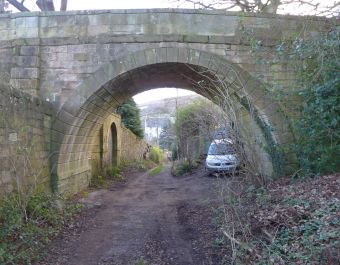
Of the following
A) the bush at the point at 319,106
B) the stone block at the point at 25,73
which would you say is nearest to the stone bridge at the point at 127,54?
the stone block at the point at 25,73

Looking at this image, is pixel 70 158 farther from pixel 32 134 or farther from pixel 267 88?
pixel 267 88

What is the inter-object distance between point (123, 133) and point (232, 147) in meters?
12.2

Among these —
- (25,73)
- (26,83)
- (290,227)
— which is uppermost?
(25,73)

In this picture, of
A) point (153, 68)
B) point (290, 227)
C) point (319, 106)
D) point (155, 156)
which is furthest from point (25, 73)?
point (155, 156)

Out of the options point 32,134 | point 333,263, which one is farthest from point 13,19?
point 333,263

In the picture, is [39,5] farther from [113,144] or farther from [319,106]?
[319,106]

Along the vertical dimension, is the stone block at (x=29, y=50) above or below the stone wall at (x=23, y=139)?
above

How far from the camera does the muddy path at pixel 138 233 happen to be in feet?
16.3

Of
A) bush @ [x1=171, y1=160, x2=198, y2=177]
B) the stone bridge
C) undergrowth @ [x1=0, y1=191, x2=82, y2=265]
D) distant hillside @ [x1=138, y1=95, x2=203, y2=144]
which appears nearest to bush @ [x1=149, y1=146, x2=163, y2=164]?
distant hillside @ [x1=138, y1=95, x2=203, y2=144]

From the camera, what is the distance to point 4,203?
5.36 metres

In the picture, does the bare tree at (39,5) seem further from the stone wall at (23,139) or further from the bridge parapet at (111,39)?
the stone wall at (23,139)

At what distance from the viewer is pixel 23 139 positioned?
649 cm

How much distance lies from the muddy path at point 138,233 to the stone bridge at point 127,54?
1654 mm

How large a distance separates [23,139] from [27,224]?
1661 millimetres
